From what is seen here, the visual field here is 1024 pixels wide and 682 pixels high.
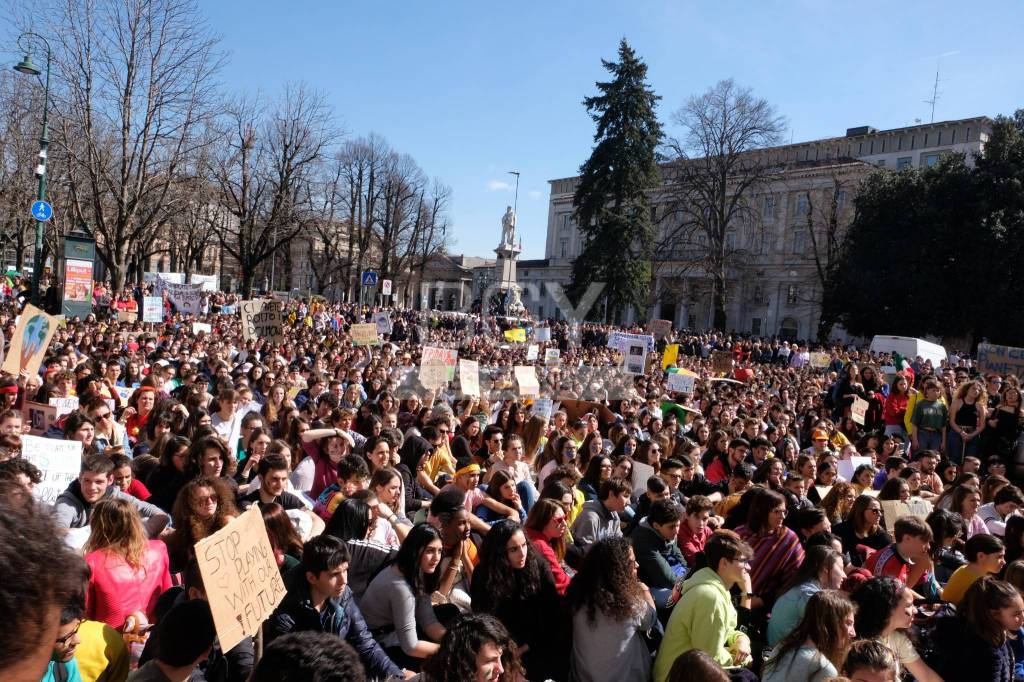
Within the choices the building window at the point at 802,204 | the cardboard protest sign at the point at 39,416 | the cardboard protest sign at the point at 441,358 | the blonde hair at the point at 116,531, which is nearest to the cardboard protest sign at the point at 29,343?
the cardboard protest sign at the point at 39,416

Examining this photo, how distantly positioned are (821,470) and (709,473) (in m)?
1.53

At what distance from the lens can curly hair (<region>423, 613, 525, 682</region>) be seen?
3.09m

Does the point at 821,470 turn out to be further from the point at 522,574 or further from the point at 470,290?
the point at 470,290

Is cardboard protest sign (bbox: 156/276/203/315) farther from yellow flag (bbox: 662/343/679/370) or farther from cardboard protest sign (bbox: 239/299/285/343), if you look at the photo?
yellow flag (bbox: 662/343/679/370)

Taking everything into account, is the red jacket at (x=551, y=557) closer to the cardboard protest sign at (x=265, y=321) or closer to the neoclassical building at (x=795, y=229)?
the cardboard protest sign at (x=265, y=321)

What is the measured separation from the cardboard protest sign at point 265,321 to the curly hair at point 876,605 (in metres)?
11.9

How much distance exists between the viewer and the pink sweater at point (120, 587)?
372 cm

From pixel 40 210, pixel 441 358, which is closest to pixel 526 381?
pixel 441 358

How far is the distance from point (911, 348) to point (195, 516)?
2579 cm

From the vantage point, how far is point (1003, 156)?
37.2m

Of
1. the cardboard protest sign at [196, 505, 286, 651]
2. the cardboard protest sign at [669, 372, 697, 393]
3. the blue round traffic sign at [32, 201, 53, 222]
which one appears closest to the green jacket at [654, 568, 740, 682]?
the cardboard protest sign at [196, 505, 286, 651]

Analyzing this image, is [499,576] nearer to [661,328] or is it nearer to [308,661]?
[308,661]

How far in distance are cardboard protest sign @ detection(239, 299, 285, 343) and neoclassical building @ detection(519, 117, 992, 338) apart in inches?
1450

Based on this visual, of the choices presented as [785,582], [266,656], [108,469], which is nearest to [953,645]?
[785,582]
